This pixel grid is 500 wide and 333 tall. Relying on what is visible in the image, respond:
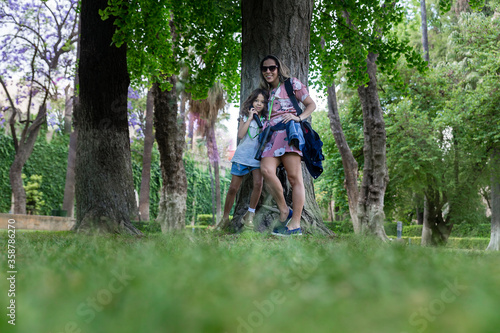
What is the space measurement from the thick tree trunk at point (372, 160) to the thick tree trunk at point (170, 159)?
17.8 ft

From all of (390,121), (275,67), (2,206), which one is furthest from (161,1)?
(2,206)

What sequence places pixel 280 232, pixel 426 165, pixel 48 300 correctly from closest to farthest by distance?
pixel 48 300, pixel 280 232, pixel 426 165

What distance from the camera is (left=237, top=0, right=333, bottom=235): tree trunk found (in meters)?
6.68

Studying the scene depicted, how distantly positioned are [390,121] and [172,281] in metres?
17.9

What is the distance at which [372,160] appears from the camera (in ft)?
43.5

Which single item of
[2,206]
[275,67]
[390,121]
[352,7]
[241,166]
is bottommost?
[2,206]

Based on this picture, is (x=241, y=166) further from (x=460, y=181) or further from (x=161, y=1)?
(x=460, y=181)

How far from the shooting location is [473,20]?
18516mm

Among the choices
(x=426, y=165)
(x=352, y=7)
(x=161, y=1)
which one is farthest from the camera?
(x=426, y=165)

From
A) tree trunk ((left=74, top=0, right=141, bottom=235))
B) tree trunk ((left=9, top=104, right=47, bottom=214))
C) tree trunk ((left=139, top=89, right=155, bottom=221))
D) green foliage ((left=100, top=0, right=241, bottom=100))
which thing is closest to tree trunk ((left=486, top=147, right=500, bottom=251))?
green foliage ((left=100, top=0, right=241, bottom=100))

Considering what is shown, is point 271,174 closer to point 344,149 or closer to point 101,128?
point 101,128

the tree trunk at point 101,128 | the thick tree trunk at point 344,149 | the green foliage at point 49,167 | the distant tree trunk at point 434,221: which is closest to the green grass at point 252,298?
the tree trunk at point 101,128

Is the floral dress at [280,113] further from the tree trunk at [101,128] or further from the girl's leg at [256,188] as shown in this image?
the tree trunk at [101,128]

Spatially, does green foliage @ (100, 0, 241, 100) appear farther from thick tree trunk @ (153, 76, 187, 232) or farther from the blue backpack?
the blue backpack
